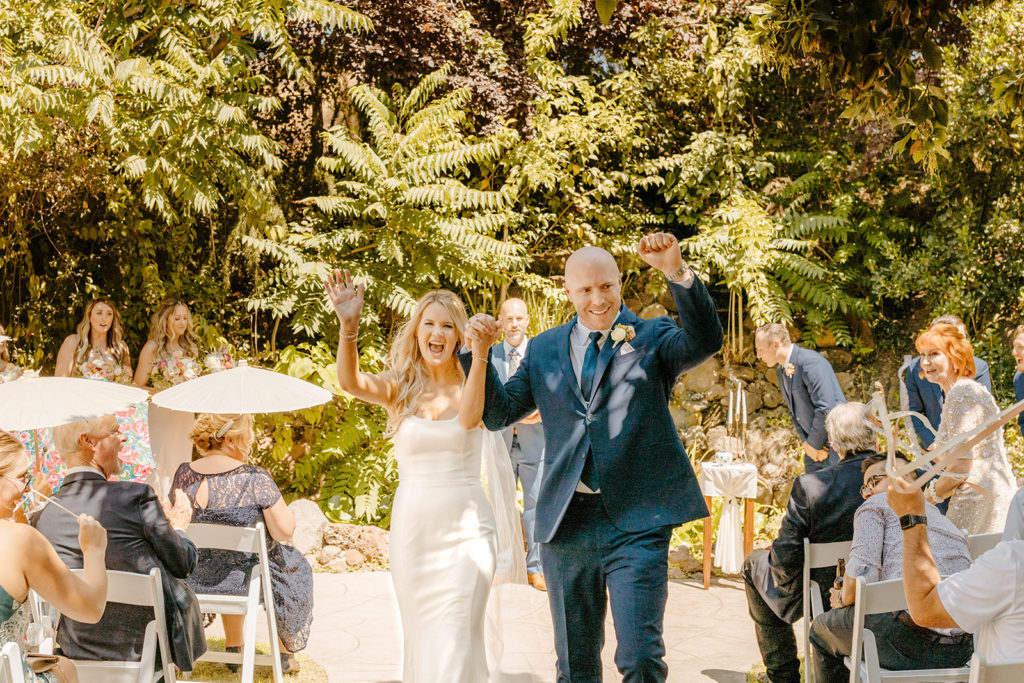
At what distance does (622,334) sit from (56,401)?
8.99 ft

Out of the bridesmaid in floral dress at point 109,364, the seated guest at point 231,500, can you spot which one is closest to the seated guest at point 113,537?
the seated guest at point 231,500

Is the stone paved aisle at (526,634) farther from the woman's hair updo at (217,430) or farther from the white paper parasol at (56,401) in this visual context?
the white paper parasol at (56,401)

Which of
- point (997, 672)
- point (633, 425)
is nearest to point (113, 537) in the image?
point (633, 425)

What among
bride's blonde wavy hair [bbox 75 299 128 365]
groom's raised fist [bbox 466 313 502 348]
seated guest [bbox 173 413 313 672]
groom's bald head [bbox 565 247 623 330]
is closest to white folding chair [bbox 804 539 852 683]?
groom's bald head [bbox 565 247 623 330]

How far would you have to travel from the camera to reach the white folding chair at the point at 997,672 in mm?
2561

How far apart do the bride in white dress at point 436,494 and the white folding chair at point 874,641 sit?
5.17 feet

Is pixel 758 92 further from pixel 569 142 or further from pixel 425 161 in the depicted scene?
pixel 425 161

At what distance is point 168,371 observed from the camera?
827 centimetres

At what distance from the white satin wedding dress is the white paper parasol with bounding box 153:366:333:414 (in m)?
1.01

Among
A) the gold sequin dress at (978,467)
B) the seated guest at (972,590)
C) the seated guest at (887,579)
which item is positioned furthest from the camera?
the gold sequin dress at (978,467)

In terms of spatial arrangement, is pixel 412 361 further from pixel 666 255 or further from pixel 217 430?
pixel 666 255

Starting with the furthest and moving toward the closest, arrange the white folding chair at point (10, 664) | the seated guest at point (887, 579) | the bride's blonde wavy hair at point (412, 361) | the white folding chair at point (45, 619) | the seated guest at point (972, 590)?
the bride's blonde wavy hair at point (412, 361), the seated guest at point (887, 579), the white folding chair at point (45, 619), the white folding chair at point (10, 664), the seated guest at point (972, 590)

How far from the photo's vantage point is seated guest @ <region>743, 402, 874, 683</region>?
14.5 ft

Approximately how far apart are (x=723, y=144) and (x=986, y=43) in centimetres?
296
